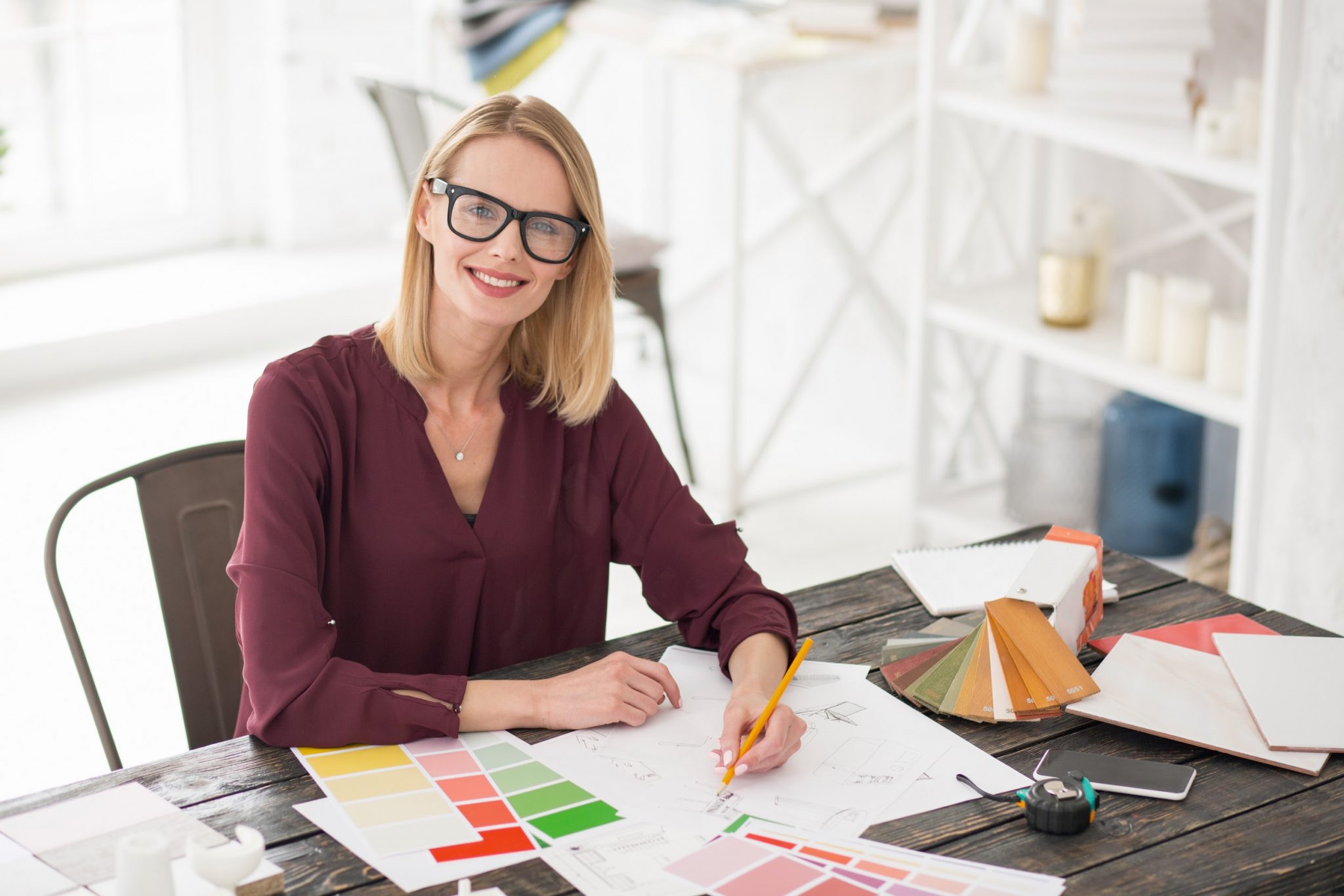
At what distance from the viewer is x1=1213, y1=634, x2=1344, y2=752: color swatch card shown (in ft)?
4.94

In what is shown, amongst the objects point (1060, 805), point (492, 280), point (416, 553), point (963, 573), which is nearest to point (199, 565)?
point (416, 553)

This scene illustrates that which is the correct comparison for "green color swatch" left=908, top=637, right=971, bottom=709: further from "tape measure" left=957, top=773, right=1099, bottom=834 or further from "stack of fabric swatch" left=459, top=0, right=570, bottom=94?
"stack of fabric swatch" left=459, top=0, right=570, bottom=94

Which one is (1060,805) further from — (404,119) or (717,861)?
(404,119)

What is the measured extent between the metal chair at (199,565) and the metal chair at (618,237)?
1984mm

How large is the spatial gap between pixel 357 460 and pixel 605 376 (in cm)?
32

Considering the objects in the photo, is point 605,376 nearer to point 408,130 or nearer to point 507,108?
point 507,108

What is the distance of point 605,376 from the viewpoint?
6.09 feet

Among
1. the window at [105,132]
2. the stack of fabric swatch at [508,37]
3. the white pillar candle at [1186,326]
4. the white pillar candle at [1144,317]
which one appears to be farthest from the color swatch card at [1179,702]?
the window at [105,132]

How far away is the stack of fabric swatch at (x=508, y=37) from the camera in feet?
13.3

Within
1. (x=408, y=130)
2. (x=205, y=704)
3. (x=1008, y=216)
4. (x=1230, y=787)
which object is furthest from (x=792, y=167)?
(x=1230, y=787)

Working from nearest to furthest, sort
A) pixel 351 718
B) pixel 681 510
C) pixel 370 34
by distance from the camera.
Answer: pixel 351 718, pixel 681 510, pixel 370 34

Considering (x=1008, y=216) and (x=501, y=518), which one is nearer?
(x=501, y=518)

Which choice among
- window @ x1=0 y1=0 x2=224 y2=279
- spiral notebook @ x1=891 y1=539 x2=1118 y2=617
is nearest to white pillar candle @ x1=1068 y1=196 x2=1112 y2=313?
spiral notebook @ x1=891 y1=539 x2=1118 y2=617

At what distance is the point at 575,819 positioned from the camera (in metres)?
1.37
